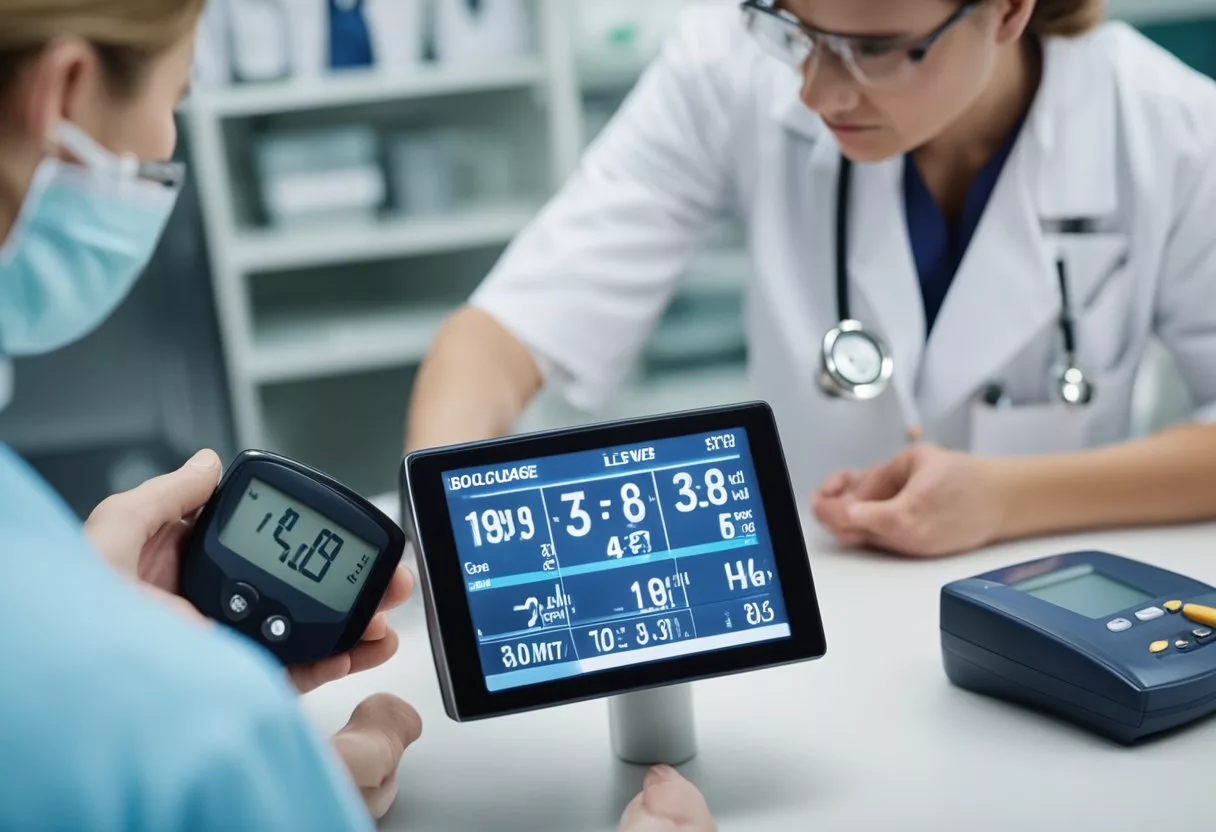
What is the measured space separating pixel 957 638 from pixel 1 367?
197 centimetres

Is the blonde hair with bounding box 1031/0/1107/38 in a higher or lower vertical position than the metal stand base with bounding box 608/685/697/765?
higher

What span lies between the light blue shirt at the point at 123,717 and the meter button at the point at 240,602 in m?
0.32

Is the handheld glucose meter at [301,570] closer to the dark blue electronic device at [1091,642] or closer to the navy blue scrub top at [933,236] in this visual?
the dark blue electronic device at [1091,642]

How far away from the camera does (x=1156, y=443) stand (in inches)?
47.3

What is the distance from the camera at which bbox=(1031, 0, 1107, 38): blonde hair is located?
1.30 meters

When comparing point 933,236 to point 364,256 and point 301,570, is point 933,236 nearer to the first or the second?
point 301,570

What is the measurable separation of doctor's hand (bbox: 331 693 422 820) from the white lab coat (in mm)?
636

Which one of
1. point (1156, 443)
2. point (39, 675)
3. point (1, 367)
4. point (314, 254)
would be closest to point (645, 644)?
point (39, 675)

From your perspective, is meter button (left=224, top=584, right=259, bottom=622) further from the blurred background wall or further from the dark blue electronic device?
the blurred background wall

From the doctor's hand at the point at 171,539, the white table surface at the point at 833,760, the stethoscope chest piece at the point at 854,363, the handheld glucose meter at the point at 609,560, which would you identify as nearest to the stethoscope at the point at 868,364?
the stethoscope chest piece at the point at 854,363

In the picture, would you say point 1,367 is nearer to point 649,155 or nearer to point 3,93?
point 649,155

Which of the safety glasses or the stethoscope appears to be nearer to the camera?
the safety glasses

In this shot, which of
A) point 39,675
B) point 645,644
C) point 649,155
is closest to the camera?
point 39,675

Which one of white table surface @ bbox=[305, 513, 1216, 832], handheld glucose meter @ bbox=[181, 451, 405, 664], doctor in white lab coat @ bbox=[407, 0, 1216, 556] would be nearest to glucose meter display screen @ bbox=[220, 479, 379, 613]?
handheld glucose meter @ bbox=[181, 451, 405, 664]
